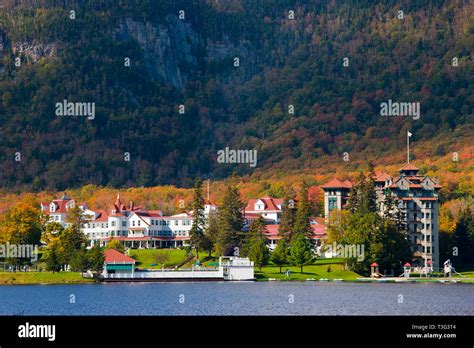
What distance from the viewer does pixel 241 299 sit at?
92.6 metres

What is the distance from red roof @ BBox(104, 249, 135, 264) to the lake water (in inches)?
390

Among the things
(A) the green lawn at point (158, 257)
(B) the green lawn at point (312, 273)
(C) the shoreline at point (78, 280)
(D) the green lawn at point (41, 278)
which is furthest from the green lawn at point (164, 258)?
(D) the green lawn at point (41, 278)

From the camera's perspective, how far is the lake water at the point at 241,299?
79875mm

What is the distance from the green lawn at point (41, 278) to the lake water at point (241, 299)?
4.31m

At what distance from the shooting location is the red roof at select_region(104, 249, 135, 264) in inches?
5032

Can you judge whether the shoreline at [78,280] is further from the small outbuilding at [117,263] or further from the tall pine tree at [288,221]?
the tall pine tree at [288,221]

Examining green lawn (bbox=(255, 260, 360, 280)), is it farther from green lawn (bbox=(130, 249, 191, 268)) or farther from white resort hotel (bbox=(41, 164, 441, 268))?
green lawn (bbox=(130, 249, 191, 268))

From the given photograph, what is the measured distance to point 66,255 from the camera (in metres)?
125

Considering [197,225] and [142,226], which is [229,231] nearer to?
[197,225]

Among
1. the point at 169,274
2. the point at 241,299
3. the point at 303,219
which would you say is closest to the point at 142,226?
the point at 303,219

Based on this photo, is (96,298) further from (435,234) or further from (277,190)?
(277,190)

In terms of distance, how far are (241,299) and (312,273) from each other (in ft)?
107
